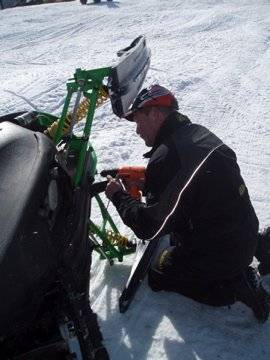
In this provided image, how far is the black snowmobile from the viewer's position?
79.7 inches

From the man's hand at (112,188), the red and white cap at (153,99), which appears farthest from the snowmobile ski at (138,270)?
the red and white cap at (153,99)

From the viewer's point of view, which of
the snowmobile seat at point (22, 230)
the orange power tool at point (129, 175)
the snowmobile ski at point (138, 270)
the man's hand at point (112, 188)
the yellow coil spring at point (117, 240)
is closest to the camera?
the snowmobile seat at point (22, 230)

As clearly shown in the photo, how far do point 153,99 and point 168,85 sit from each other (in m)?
5.54

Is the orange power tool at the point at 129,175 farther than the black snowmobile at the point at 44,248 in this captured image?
Yes

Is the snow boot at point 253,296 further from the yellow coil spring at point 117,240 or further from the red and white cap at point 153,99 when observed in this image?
the red and white cap at point 153,99

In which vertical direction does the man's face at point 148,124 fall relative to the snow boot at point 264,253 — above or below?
above

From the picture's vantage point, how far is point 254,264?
382 cm

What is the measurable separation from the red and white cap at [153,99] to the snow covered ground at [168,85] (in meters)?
1.40

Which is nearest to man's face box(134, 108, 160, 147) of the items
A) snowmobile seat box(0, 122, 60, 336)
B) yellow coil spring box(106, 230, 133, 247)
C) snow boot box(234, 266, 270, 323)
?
snowmobile seat box(0, 122, 60, 336)

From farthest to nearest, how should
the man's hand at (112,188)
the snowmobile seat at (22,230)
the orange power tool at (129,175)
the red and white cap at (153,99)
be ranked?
the orange power tool at (129,175) → the man's hand at (112,188) → the red and white cap at (153,99) → the snowmobile seat at (22,230)

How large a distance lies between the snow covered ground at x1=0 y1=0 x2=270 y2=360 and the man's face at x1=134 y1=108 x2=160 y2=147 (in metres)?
1.20

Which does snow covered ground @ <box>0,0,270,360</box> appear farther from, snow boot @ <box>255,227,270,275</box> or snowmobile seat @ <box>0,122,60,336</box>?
snowmobile seat @ <box>0,122,60,336</box>

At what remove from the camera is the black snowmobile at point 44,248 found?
203 centimetres

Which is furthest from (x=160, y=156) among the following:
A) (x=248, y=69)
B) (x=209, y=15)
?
(x=209, y=15)
